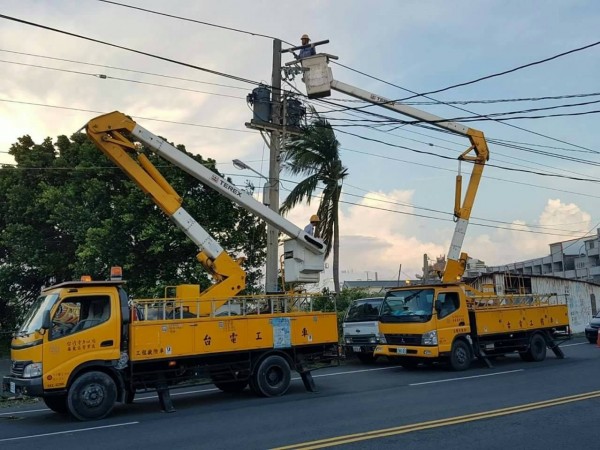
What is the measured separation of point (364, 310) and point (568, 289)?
1846 centimetres

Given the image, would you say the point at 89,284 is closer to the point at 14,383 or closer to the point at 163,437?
the point at 14,383

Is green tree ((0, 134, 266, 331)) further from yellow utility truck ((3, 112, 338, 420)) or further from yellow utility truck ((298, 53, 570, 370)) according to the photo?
yellow utility truck ((3, 112, 338, 420))

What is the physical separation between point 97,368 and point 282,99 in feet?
34.8

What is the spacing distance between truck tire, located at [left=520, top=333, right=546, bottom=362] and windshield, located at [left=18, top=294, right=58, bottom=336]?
1384cm

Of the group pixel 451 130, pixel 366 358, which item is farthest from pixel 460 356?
pixel 451 130

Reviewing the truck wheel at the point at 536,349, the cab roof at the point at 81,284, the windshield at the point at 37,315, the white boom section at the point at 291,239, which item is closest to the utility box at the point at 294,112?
the white boom section at the point at 291,239

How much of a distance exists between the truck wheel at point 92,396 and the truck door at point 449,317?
848 cm

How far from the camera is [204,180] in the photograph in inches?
504

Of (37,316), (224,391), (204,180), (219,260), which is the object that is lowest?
(224,391)

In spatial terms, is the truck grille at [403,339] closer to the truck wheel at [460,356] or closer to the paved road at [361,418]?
the truck wheel at [460,356]

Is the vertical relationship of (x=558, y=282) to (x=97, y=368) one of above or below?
above

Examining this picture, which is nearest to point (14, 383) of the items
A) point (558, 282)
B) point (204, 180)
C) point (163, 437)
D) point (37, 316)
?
point (37, 316)

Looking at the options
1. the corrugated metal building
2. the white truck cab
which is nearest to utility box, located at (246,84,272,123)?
the white truck cab

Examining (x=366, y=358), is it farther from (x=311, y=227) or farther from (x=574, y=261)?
(x=574, y=261)
